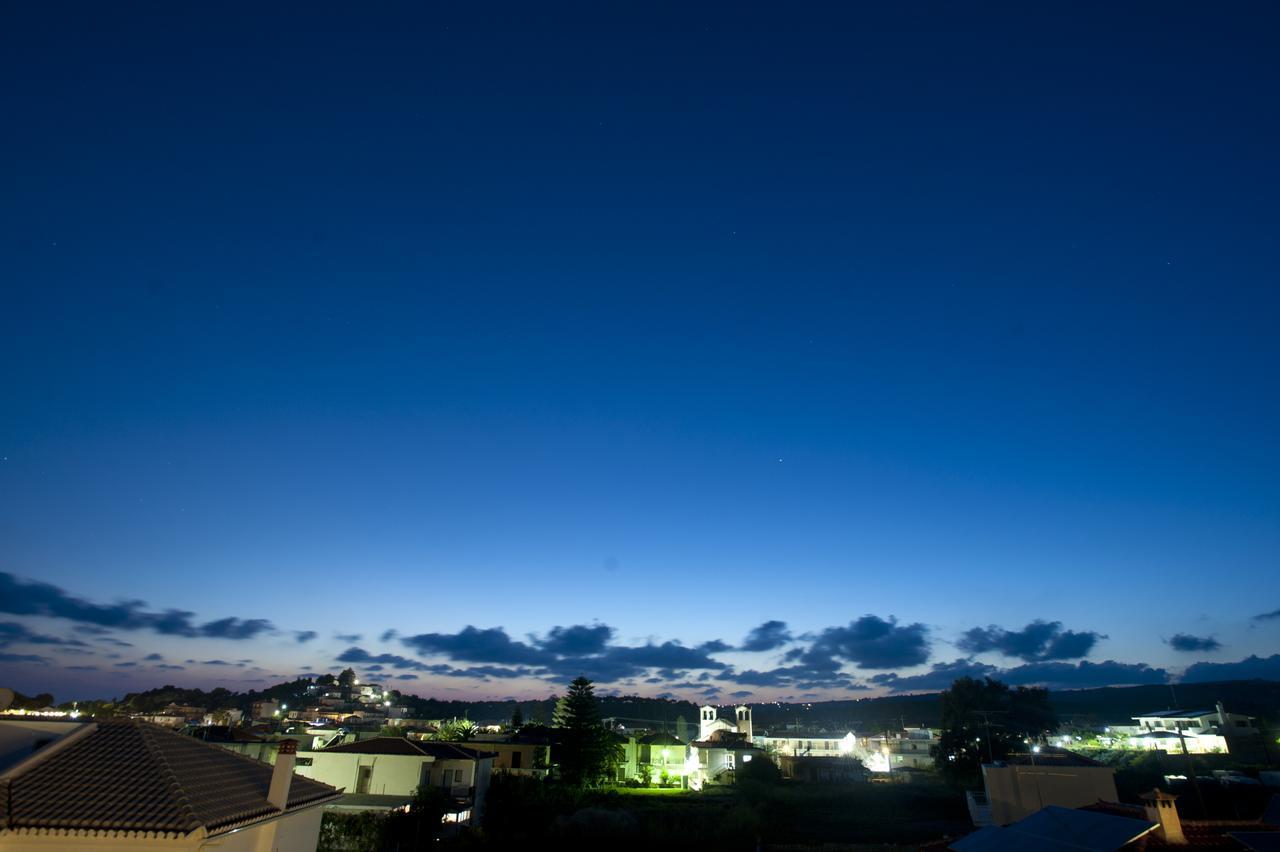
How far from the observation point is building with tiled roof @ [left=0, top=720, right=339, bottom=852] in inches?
493

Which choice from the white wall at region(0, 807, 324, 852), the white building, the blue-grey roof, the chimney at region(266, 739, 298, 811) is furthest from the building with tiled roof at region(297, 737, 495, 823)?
the white building

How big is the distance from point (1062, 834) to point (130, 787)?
2115 cm

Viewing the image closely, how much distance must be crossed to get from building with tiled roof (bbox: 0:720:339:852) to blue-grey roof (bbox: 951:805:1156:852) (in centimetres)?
1762

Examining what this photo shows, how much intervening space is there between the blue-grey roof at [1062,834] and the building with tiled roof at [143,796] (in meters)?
17.6

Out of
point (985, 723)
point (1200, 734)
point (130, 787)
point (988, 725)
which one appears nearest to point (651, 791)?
point (988, 725)

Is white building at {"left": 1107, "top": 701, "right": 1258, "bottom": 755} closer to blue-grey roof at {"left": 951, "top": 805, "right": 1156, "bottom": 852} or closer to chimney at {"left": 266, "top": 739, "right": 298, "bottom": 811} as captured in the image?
blue-grey roof at {"left": 951, "top": 805, "right": 1156, "bottom": 852}

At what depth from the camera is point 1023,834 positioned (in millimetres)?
17062

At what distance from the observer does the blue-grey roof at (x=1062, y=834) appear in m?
15.1

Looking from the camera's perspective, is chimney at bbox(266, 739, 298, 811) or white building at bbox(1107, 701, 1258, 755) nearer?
chimney at bbox(266, 739, 298, 811)

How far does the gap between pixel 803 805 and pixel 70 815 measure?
4605 centimetres

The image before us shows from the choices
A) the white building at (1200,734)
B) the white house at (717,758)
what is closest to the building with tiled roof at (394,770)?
the white house at (717,758)

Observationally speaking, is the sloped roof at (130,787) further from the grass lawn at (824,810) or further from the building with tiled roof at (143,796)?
the grass lawn at (824,810)

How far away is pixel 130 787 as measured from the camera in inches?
545

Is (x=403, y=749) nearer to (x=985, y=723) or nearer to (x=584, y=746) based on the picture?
(x=584, y=746)
